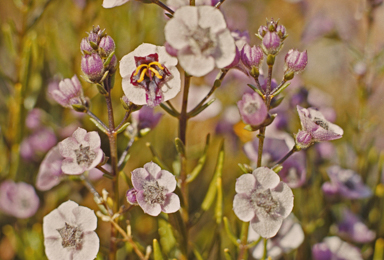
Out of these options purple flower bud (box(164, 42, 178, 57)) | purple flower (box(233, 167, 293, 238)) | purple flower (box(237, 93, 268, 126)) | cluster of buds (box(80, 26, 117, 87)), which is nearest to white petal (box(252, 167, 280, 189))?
purple flower (box(233, 167, 293, 238))

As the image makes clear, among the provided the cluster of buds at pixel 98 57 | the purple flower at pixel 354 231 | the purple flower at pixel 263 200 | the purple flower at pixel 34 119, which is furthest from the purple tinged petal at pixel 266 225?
the purple flower at pixel 34 119

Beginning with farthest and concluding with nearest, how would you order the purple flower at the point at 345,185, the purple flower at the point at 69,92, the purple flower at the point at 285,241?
1. the purple flower at the point at 345,185
2. the purple flower at the point at 285,241
3. the purple flower at the point at 69,92

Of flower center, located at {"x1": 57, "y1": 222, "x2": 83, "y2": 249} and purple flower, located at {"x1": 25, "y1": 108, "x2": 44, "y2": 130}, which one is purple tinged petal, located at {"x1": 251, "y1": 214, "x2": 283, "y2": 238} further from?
purple flower, located at {"x1": 25, "y1": 108, "x2": 44, "y2": 130}

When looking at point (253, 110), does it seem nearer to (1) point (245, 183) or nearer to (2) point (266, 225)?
(1) point (245, 183)

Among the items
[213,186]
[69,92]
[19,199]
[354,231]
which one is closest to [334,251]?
[354,231]

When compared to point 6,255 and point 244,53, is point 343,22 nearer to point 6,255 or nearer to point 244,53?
point 244,53

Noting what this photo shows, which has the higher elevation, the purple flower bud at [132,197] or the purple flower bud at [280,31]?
the purple flower bud at [280,31]

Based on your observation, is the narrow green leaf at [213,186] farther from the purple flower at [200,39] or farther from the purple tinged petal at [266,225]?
the purple flower at [200,39]
